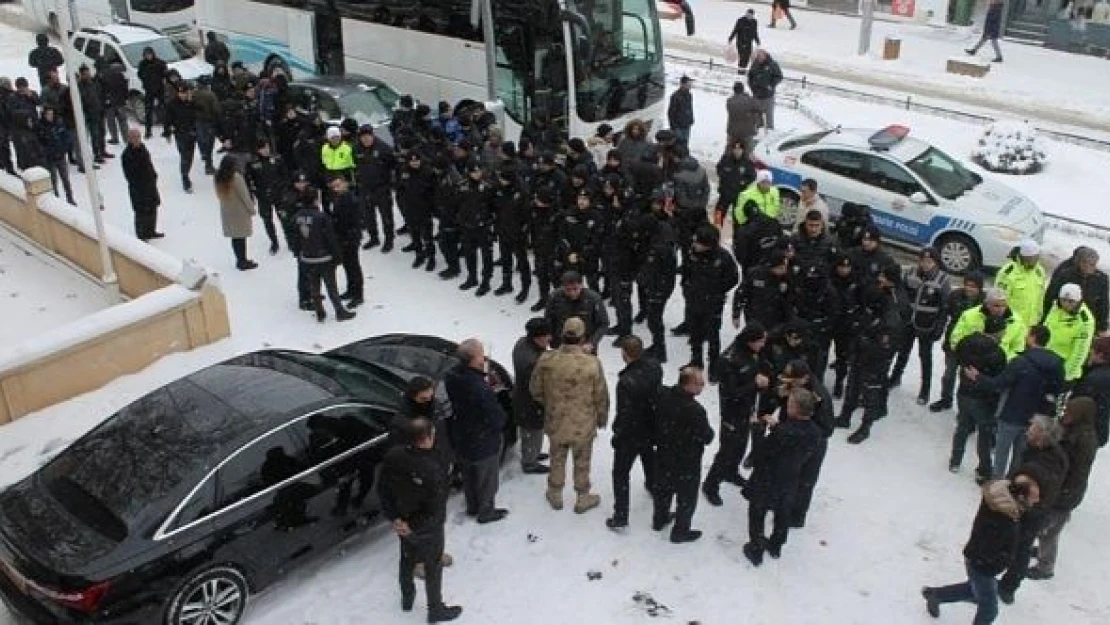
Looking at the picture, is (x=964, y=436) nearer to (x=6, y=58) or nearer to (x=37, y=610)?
(x=37, y=610)

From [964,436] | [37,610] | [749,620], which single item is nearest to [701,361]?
[964,436]

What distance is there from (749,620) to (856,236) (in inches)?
175

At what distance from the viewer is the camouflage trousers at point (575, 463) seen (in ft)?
27.0

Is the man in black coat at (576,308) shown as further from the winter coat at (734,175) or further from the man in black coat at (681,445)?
the winter coat at (734,175)

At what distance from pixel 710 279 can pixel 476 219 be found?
3120mm

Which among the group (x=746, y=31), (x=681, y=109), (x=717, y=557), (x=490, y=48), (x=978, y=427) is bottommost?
(x=717, y=557)

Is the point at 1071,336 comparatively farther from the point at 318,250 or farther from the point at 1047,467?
the point at 318,250

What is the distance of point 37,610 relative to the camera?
660cm

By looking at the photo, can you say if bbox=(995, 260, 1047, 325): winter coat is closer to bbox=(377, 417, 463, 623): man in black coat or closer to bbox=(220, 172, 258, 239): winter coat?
bbox=(377, 417, 463, 623): man in black coat

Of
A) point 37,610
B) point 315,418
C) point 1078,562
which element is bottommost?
point 1078,562

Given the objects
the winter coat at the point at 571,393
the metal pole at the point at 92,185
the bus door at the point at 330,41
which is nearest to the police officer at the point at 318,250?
the metal pole at the point at 92,185

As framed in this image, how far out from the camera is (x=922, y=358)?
9.99 meters

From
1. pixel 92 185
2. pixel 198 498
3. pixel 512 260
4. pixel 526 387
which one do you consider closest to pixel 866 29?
pixel 512 260

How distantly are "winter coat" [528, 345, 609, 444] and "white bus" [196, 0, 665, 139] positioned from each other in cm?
777
